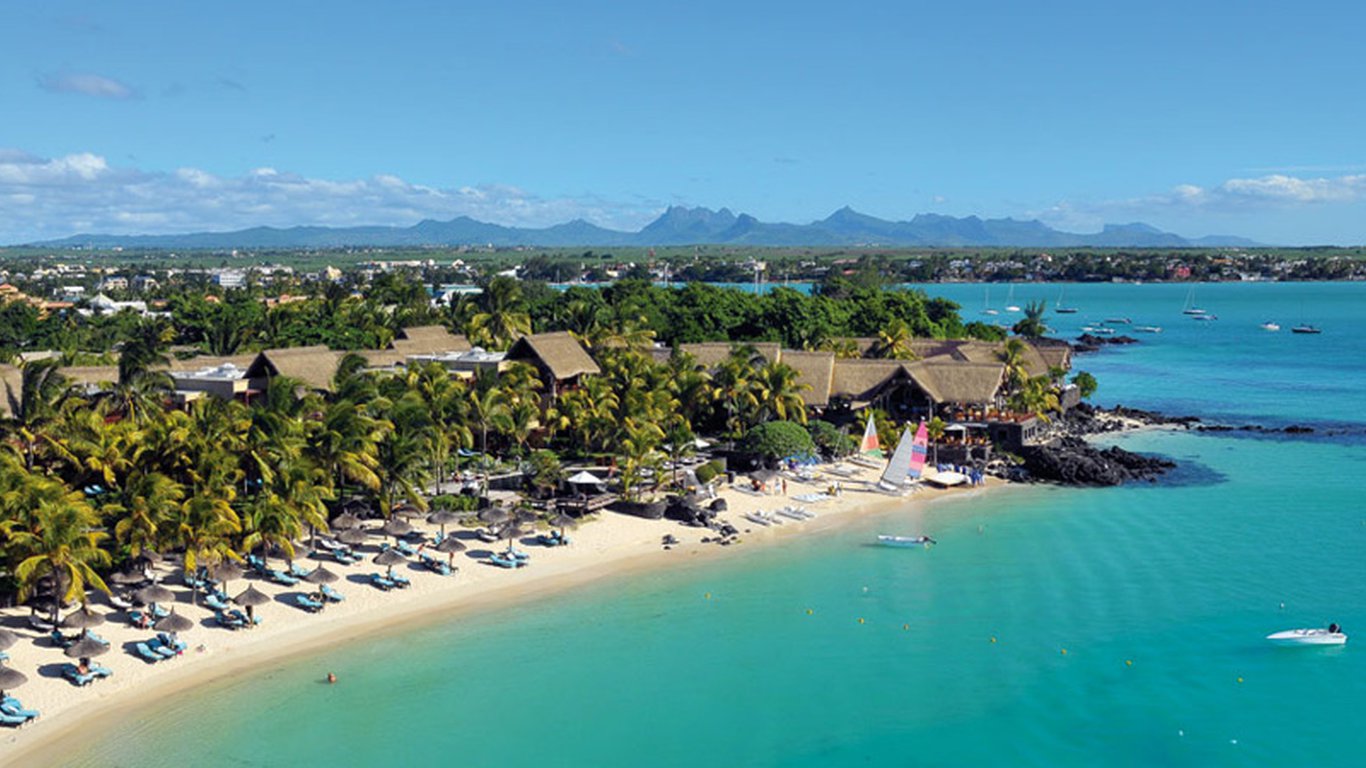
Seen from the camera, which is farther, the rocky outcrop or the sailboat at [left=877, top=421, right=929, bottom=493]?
the rocky outcrop

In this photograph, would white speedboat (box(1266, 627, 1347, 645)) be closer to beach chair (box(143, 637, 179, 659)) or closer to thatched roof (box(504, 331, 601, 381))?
beach chair (box(143, 637, 179, 659))

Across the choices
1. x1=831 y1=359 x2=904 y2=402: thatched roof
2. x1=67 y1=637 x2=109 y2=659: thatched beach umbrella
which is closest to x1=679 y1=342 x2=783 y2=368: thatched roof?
x1=831 y1=359 x2=904 y2=402: thatched roof

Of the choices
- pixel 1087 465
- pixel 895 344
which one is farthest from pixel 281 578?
pixel 895 344

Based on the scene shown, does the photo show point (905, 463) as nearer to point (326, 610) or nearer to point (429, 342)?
point (326, 610)

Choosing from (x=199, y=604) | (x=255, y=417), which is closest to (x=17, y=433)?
(x=255, y=417)

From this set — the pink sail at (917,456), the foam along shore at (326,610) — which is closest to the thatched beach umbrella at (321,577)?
the foam along shore at (326,610)

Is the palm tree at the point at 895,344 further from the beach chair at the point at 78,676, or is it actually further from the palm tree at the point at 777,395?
the beach chair at the point at 78,676
